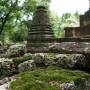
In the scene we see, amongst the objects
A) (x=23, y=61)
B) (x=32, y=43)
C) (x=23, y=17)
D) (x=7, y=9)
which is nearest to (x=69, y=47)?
(x=23, y=61)

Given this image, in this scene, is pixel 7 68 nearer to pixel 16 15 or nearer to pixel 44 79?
pixel 44 79

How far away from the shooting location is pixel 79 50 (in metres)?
9.38

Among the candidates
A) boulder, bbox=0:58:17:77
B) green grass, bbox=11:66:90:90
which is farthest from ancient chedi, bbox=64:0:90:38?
green grass, bbox=11:66:90:90

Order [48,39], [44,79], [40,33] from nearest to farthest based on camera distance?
[44,79], [48,39], [40,33]

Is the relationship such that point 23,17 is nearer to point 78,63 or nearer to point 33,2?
point 33,2

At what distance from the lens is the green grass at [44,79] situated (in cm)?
679

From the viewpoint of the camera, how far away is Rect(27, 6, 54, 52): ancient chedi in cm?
1159

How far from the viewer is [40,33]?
11.9m

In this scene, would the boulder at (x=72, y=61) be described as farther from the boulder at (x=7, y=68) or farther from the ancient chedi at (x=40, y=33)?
the ancient chedi at (x=40, y=33)

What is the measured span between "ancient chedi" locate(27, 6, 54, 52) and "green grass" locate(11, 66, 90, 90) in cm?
343

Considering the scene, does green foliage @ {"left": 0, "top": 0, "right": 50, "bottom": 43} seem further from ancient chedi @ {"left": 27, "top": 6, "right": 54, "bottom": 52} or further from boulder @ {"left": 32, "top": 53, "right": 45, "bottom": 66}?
boulder @ {"left": 32, "top": 53, "right": 45, "bottom": 66}

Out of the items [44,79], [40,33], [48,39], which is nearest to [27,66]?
[44,79]

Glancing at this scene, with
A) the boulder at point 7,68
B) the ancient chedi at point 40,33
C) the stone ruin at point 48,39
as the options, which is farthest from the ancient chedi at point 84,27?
the boulder at point 7,68

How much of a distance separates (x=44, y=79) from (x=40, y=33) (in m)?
4.71
